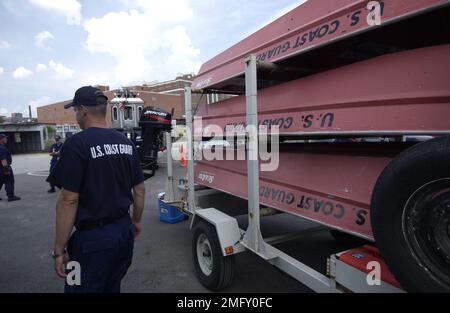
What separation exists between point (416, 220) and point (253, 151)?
4.10ft

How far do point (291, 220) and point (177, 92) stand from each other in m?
52.4

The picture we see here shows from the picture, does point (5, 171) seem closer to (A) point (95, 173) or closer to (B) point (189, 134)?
(B) point (189, 134)

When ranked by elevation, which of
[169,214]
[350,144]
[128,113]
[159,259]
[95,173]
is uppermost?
[128,113]

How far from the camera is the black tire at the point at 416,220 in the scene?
1383 millimetres

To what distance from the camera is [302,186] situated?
2.58 m

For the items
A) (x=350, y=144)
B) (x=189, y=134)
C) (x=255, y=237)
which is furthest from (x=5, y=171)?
(x=350, y=144)

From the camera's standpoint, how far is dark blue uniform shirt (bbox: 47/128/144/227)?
1977mm

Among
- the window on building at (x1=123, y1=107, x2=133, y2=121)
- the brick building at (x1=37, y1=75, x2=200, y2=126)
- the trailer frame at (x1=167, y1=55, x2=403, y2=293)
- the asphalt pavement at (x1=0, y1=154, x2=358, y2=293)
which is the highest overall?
the brick building at (x1=37, y1=75, x2=200, y2=126)

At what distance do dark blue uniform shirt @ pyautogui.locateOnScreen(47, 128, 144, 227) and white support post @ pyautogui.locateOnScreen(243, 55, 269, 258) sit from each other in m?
1.02

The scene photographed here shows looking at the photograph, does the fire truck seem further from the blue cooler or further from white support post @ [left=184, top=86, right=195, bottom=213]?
the blue cooler

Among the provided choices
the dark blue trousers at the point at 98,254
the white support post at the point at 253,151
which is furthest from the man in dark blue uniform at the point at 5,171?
the white support post at the point at 253,151

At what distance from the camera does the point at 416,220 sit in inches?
58.7

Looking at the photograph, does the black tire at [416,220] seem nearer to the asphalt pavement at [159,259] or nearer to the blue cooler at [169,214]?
the asphalt pavement at [159,259]

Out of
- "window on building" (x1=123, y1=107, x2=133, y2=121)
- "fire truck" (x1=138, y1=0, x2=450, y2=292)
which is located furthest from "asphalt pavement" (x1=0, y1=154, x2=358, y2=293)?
"window on building" (x1=123, y1=107, x2=133, y2=121)
